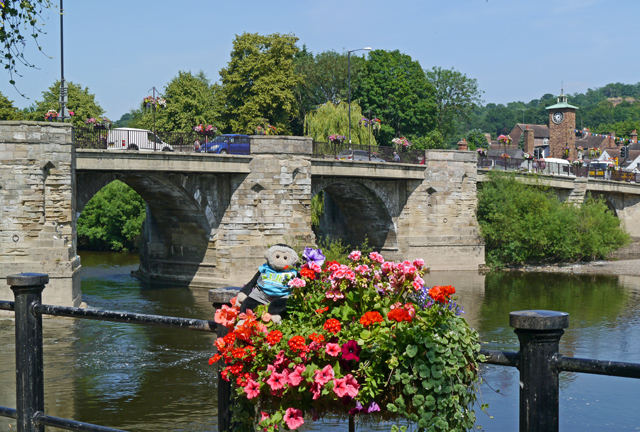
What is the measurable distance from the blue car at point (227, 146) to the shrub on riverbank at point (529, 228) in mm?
15981

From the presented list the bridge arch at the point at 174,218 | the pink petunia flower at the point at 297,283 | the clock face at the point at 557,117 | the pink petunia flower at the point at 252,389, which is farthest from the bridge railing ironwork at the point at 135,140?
the clock face at the point at 557,117

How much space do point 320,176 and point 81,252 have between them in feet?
69.5

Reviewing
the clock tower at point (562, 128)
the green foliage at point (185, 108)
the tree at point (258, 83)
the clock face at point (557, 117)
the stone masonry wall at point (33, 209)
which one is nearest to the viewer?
the stone masonry wall at point (33, 209)

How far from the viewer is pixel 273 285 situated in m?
4.94

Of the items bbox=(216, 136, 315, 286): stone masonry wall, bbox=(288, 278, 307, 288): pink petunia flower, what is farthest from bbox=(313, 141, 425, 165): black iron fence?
bbox=(288, 278, 307, 288): pink petunia flower

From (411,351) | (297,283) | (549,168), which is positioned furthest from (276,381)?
(549,168)

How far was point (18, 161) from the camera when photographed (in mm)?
22828

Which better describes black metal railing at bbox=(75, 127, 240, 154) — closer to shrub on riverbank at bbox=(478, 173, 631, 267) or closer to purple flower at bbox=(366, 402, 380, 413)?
shrub on riverbank at bbox=(478, 173, 631, 267)

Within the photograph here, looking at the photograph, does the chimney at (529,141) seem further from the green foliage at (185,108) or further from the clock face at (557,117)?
the green foliage at (185,108)

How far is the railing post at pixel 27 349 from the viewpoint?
12.7ft

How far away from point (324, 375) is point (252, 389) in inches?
14.1

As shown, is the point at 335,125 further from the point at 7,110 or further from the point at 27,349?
the point at 27,349

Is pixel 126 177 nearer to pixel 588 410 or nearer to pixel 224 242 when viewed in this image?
pixel 224 242

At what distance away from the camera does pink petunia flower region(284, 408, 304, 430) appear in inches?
133
